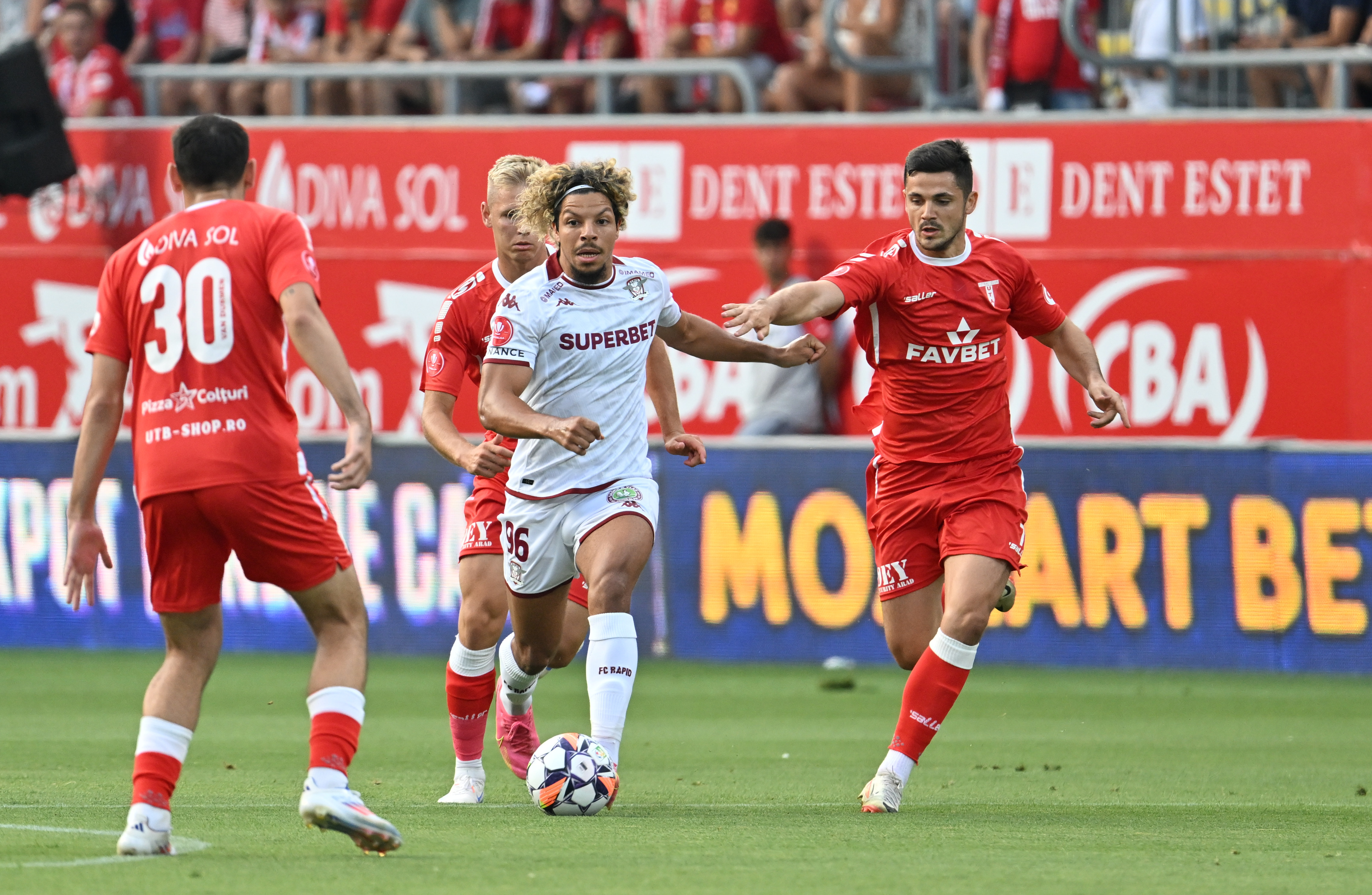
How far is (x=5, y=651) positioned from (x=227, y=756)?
19.3 feet

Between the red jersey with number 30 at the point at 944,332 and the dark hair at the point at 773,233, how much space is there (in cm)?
704

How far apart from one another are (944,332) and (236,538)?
10.7 ft

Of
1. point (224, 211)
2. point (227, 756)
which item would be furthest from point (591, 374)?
point (227, 756)

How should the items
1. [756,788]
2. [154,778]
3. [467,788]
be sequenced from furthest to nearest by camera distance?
[756,788] < [467,788] < [154,778]

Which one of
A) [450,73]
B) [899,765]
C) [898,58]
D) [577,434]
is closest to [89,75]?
[450,73]

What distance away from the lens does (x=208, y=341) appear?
6.37 m

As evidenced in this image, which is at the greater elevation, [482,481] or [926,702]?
[482,481]

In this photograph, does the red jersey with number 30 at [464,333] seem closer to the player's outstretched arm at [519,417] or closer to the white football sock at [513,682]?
the player's outstretched arm at [519,417]

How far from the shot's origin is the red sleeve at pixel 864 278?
27.1 ft

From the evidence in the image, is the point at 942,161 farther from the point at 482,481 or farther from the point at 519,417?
the point at 482,481

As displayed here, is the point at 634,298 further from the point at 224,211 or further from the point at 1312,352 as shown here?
the point at 1312,352

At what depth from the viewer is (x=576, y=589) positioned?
8.73 metres

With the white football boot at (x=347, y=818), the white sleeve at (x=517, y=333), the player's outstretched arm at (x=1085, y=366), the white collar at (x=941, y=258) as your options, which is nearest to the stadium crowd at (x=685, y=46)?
the player's outstretched arm at (x=1085, y=366)

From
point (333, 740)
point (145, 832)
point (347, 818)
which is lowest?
point (145, 832)
